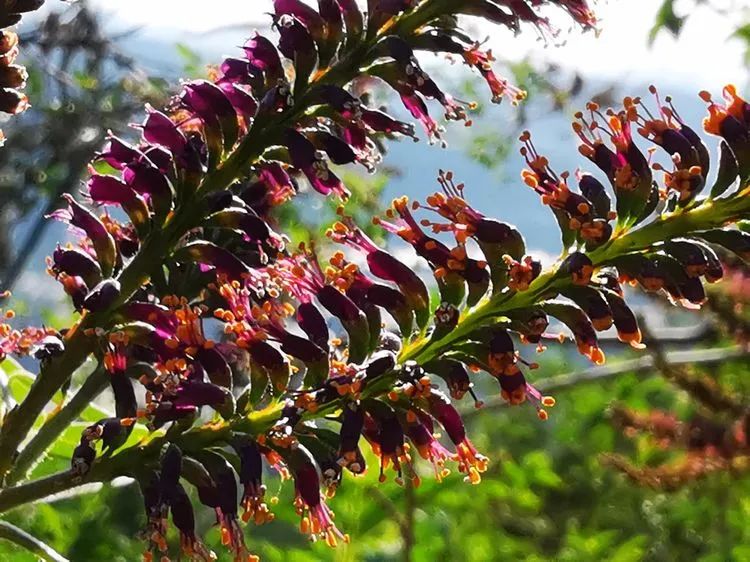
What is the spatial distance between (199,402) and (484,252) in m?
0.30

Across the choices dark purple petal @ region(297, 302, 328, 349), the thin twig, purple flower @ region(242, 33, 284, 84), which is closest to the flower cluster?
purple flower @ region(242, 33, 284, 84)

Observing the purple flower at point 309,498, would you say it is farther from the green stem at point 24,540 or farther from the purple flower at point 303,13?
the purple flower at point 303,13

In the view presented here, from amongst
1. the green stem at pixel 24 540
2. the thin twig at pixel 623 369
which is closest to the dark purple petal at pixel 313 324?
the green stem at pixel 24 540

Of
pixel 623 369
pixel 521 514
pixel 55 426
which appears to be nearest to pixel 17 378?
pixel 55 426

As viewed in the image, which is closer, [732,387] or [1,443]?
[1,443]

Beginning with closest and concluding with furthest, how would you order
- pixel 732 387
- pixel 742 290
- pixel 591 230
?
1. pixel 591 230
2. pixel 742 290
3. pixel 732 387

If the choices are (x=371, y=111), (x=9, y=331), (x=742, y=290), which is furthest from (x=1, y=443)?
(x=742, y=290)

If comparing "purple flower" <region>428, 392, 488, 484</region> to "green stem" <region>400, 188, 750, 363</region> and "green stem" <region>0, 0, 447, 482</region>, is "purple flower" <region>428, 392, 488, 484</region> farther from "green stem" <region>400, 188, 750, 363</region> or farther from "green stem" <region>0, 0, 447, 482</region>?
"green stem" <region>0, 0, 447, 482</region>

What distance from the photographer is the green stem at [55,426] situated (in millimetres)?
1058

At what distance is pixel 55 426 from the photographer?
1.11m

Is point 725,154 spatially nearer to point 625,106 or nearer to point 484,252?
point 625,106

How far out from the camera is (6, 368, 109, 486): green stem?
106 cm

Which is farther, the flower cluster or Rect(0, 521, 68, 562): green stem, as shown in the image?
Rect(0, 521, 68, 562): green stem

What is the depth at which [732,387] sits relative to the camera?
3.86 metres
